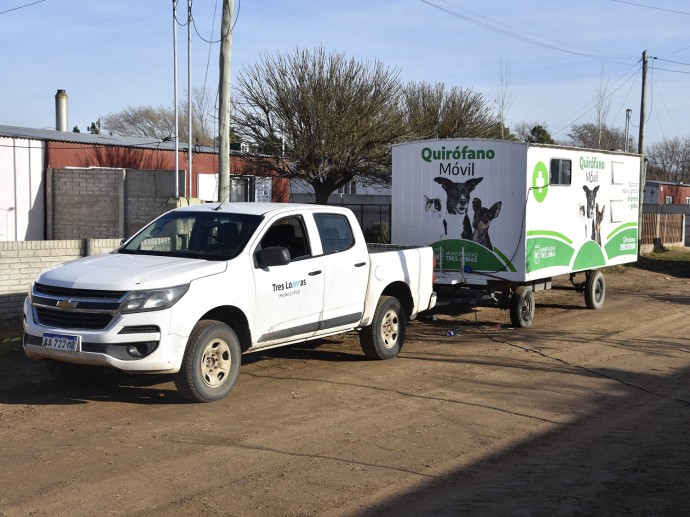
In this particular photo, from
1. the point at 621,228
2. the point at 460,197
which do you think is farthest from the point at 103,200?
the point at 621,228

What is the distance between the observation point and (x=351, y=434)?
7609 millimetres

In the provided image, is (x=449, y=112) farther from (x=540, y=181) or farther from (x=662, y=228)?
(x=540, y=181)

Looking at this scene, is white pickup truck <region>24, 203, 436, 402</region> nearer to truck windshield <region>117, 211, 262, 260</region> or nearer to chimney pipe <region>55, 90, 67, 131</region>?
truck windshield <region>117, 211, 262, 260</region>

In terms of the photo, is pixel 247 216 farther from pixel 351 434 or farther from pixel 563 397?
pixel 563 397

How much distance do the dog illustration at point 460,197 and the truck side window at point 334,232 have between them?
405 centimetres

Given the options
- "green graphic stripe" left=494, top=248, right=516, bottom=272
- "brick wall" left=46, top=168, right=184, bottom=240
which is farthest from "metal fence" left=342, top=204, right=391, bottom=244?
"green graphic stripe" left=494, top=248, right=516, bottom=272

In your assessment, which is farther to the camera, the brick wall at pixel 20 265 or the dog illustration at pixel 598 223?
the dog illustration at pixel 598 223

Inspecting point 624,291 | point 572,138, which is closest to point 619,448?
point 624,291

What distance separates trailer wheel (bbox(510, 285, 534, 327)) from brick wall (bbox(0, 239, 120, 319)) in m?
7.29

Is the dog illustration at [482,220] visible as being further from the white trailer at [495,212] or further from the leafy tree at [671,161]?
the leafy tree at [671,161]

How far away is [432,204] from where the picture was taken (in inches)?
571

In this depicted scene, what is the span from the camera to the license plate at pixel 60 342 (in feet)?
26.2

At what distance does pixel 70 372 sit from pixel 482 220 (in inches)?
286

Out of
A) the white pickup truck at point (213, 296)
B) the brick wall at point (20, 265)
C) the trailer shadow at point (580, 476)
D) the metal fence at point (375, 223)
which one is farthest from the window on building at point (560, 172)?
the metal fence at point (375, 223)
